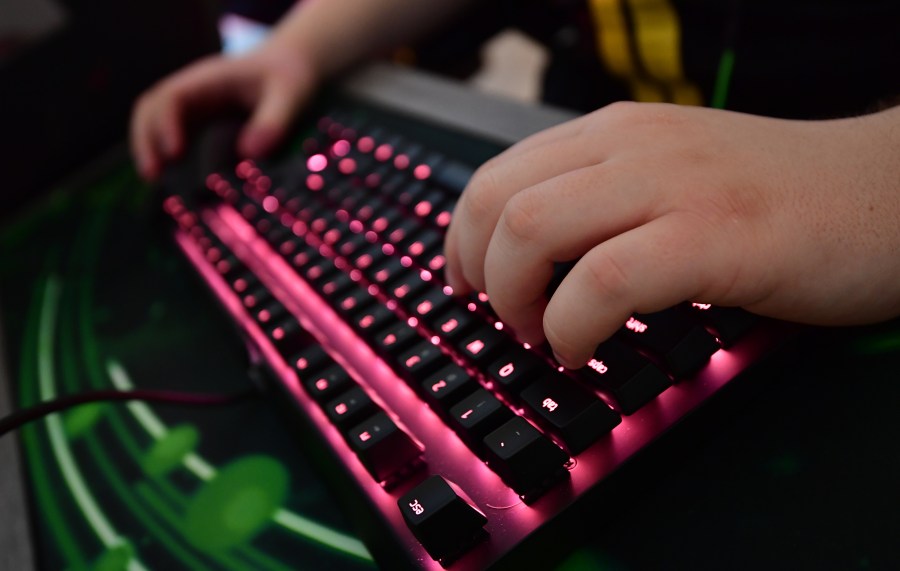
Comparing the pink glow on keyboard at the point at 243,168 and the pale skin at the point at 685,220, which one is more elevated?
the pink glow on keyboard at the point at 243,168

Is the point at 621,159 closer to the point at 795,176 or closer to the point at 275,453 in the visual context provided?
the point at 795,176

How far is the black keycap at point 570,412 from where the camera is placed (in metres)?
0.31

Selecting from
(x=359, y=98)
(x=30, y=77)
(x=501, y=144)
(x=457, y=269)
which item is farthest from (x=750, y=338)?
(x=30, y=77)

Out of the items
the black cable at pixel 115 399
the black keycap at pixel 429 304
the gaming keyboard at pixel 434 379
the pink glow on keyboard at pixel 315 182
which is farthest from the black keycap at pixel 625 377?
the pink glow on keyboard at pixel 315 182

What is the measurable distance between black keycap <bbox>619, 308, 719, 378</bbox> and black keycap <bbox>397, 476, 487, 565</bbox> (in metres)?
0.11

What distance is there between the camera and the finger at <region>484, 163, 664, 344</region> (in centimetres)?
30

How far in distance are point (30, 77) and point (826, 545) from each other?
0.88 m

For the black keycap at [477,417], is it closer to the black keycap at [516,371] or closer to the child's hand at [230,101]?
the black keycap at [516,371]

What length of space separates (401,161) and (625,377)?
0.30 metres

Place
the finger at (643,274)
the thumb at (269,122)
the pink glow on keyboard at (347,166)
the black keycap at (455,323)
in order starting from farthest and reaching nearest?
the thumb at (269,122) → the pink glow on keyboard at (347,166) → the black keycap at (455,323) → the finger at (643,274)

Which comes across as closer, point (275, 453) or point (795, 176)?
point (795, 176)

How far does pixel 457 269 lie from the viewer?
1.28 ft

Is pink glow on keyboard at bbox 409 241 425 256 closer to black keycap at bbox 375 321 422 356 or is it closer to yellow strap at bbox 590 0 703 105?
black keycap at bbox 375 321 422 356

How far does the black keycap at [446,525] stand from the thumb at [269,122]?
1.62ft
